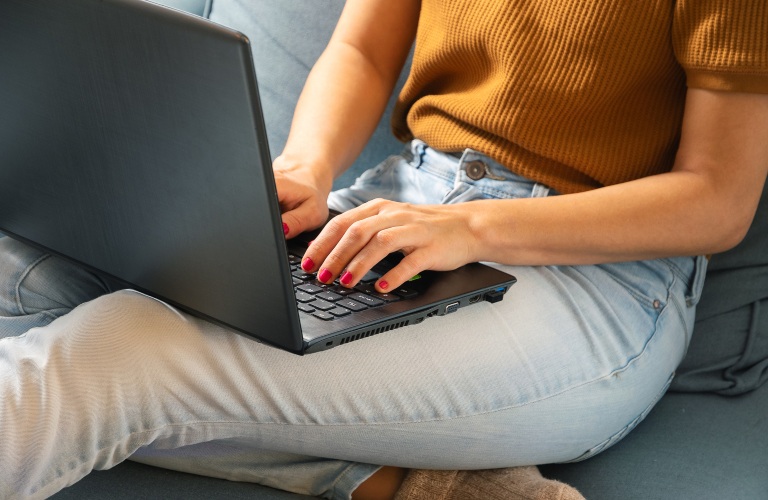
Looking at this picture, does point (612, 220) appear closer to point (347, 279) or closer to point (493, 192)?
point (493, 192)

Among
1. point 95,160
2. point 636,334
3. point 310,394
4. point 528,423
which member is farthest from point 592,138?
point 95,160

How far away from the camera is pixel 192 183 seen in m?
0.65

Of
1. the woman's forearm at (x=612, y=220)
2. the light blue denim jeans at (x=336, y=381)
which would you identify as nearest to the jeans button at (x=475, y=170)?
the light blue denim jeans at (x=336, y=381)

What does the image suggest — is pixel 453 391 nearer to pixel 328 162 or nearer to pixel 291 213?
pixel 291 213

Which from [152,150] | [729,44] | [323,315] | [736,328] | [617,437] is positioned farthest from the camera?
[736,328]

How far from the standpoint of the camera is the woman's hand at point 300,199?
0.96m

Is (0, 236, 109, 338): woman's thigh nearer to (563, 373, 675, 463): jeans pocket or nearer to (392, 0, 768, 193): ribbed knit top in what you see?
(392, 0, 768, 193): ribbed knit top

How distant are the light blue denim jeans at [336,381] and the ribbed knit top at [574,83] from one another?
5 centimetres

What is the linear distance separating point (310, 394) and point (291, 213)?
23 centimetres

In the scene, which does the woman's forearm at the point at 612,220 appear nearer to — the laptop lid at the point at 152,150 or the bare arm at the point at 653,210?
the bare arm at the point at 653,210

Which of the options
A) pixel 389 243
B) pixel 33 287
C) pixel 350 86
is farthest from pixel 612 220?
pixel 33 287

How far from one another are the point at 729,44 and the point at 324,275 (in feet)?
1.56

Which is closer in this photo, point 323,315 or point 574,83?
point 323,315

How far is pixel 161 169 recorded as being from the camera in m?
0.66
